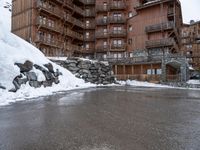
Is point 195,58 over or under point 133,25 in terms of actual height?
under

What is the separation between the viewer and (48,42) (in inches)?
1481

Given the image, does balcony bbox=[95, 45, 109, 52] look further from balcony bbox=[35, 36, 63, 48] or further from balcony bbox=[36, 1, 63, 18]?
balcony bbox=[36, 1, 63, 18]

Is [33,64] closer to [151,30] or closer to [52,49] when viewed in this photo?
[52,49]

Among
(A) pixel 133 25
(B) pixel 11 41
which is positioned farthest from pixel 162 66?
(B) pixel 11 41

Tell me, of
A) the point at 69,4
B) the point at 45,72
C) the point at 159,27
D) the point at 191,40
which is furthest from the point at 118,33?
the point at 191,40

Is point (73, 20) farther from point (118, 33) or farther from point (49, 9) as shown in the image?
point (118, 33)

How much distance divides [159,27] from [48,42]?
2080 centimetres

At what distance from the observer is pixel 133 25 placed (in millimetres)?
44875

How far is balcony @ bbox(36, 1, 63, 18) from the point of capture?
36.2m

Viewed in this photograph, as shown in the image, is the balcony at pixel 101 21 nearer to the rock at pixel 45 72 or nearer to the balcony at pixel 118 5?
the balcony at pixel 118 5

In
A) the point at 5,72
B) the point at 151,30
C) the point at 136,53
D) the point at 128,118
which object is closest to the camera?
the point at 128,118

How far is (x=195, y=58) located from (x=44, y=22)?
146 ft

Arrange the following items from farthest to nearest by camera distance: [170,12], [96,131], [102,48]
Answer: [102,48] < [170,12] < [96,131]

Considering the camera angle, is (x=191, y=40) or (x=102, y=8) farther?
(x=191, y=40)
